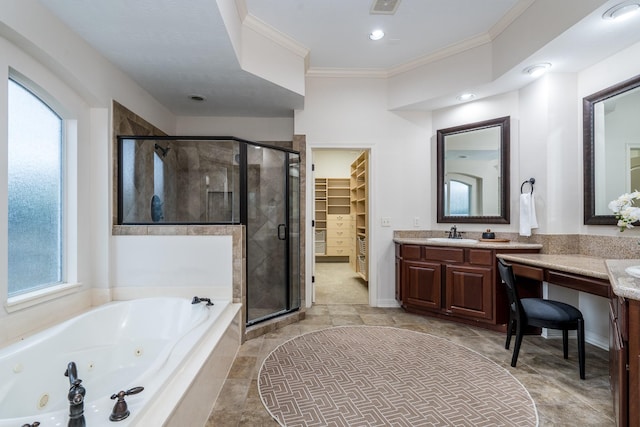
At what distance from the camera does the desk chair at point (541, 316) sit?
209cm

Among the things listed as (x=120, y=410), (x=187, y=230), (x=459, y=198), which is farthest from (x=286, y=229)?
(x=120, y=410)

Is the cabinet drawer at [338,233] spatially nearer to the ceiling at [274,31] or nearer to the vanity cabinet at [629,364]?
the ceiling at [274,31]

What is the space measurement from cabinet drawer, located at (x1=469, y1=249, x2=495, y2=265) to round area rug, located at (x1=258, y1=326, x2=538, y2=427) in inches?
34.1

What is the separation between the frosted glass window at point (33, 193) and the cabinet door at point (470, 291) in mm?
3448

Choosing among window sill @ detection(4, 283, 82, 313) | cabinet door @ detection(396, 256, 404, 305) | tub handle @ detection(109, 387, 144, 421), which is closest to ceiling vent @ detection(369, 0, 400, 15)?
cabinet door @ detection(396, 256, 404, 305)

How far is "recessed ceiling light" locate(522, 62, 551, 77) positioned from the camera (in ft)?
9.00

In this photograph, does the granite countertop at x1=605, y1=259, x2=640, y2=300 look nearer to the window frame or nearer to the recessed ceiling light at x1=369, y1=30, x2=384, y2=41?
the recessed ceiling light at x1=369, y1=30, x2=384, y2=41

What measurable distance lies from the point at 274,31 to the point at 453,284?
3.10 metres

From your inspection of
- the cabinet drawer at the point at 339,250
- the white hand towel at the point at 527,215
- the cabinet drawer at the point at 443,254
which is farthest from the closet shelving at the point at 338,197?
the white hand towel at the point at 527,215

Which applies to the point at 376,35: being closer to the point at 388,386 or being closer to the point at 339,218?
the point at 388,386

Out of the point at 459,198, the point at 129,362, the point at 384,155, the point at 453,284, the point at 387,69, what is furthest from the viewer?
the point at 384,155

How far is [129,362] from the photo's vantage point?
2.02 m

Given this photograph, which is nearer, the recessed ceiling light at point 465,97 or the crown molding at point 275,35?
the crown molding at point 275,35

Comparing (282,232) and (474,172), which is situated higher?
(474,172)
